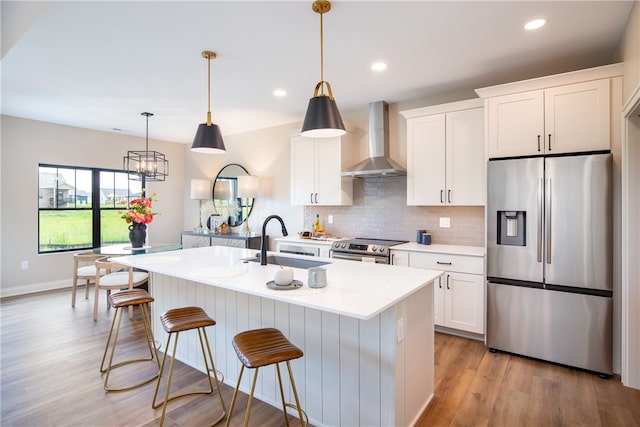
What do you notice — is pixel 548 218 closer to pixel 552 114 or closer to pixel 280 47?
pixel 552 114

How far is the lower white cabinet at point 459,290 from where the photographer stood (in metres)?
3.25

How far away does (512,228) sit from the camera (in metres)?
3.00

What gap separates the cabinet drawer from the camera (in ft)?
10.7

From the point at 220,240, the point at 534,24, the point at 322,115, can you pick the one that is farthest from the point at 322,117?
the point at 220,240

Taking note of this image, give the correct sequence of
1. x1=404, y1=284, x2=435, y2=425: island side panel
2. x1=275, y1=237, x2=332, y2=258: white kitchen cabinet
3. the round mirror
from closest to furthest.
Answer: x1=404, y1=284, x2=435, y2=425: island side panel < x1=275, y1=237, x2=332, y2=258: white kitchen cabinet < the round mirror

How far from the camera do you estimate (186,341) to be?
2908mm

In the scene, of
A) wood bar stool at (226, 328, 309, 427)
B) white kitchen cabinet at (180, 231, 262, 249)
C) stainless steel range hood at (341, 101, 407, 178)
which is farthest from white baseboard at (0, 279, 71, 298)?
wood bar stool at (226, 328, 309, 427)

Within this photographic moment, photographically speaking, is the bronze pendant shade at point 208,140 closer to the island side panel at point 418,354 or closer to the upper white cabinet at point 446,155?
the island side panel at point 418,354

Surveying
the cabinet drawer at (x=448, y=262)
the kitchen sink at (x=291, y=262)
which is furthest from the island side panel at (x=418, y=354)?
the cabinet drawer at (x=448, y=262)

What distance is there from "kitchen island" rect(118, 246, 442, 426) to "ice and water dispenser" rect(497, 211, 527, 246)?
1256mm

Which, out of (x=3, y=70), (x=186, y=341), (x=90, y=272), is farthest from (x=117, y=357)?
(x=3, y=70)

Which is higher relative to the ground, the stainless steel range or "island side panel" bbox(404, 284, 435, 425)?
the stainless steel range

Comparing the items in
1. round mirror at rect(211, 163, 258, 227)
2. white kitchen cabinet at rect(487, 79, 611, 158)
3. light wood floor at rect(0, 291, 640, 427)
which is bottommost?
light wood floor at rect(0, 291, 640, 427)

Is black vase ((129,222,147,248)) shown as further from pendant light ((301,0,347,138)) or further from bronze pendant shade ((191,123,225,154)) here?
pendant light ((301,0,347,138))
